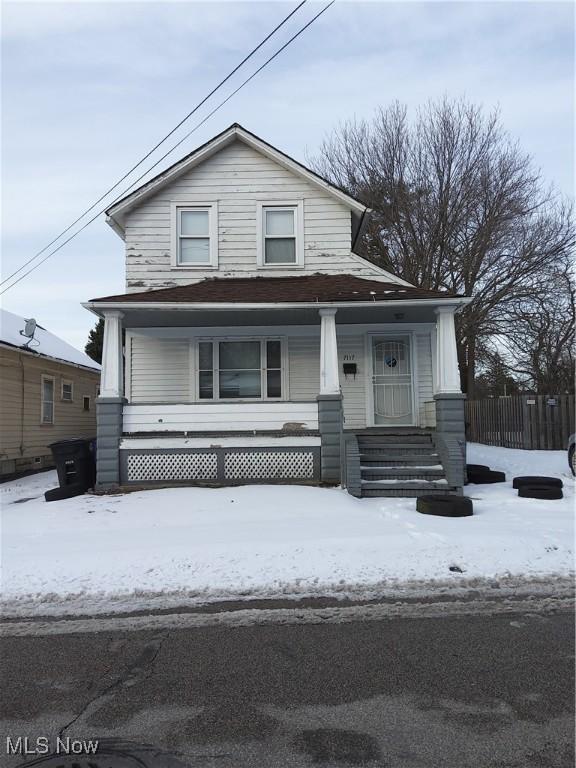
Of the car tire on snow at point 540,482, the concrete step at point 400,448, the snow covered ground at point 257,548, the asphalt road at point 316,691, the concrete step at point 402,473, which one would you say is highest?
the concrete step at point 400,448

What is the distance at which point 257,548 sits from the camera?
20.7 ft

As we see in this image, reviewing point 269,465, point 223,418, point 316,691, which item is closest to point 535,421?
point 269,465

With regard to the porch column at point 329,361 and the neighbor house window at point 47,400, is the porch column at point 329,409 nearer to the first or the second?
the porch column at point 329,361

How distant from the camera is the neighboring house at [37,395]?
14.3 m

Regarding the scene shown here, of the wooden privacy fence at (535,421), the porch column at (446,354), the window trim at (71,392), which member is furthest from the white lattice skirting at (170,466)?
the wooden privacy fence at (535,421)

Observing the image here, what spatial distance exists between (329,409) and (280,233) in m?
5.07

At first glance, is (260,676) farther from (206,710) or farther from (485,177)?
(485,177)

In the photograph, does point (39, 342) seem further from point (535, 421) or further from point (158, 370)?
point (535, 421)

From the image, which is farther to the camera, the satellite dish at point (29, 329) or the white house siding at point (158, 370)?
the satellite dish at point (29, 329)

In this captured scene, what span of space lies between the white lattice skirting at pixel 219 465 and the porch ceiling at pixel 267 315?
278cm

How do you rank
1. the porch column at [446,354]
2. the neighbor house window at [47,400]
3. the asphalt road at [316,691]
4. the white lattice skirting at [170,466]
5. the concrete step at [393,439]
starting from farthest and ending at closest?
the neighbor house window at [47,400] → the concrete step at [393,439] → the porch column at [446,354] → the white lattice skirting at [170,466] → the asphalt road at [316,691]

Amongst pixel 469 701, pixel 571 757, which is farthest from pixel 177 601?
pixel 571 757

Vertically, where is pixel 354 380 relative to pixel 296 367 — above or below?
below

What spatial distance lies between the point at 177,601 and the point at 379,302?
23.7 feet
